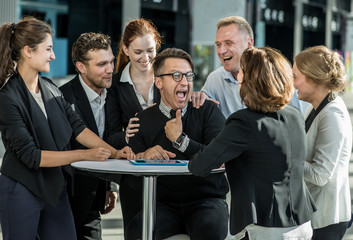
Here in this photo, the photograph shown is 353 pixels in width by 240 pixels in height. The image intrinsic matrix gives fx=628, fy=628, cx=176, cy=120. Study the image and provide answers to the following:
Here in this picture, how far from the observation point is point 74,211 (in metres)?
4.15

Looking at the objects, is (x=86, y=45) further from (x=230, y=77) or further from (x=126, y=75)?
(x=230, y=77)

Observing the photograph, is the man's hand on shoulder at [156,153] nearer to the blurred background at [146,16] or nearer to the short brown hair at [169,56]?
Answer: the short brown hair at [169,56]

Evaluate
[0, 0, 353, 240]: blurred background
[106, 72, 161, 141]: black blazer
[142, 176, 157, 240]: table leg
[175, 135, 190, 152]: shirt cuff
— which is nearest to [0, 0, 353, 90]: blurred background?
[0, 0, 353, 240]: blurred background

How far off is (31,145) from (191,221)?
3.22 ft

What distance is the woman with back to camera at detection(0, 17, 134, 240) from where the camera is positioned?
331 centimetres

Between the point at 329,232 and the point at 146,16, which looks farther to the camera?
the point at 146,16

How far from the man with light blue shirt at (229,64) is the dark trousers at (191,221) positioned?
0.99 metres

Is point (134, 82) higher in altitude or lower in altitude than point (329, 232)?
higher

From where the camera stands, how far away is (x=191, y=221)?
3.54 metres

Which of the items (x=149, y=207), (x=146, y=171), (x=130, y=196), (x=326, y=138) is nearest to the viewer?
(x=146, y=171)

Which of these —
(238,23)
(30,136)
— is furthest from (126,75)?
(30,136)

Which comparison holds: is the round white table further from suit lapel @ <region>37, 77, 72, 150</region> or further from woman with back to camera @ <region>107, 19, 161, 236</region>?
woman with back to camera @ <region>107, 19, 161, 236</region>

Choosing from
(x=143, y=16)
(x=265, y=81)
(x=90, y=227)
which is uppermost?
(x=143, y=16)

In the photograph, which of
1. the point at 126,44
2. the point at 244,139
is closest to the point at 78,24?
the point at 126,44
